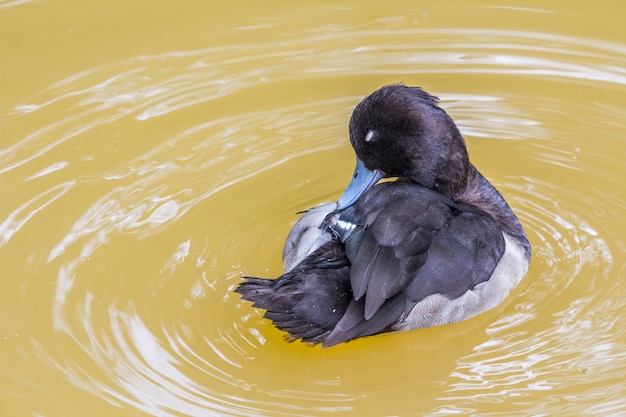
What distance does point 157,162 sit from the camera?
616cm

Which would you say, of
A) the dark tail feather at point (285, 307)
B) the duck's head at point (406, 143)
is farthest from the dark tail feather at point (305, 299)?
the duck's head at point (406, 143)

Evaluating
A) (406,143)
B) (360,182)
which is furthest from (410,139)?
(360,182)

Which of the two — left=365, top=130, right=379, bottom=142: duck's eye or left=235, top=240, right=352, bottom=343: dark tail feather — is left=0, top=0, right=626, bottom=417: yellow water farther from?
left=365, top=130, right=379, bottom=142: duck's eye

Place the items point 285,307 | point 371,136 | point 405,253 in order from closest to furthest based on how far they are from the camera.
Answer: point 285,307
point 405,253
point 371,136

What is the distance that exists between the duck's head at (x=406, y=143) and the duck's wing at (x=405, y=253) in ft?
0.86

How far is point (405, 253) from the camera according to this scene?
478 cm

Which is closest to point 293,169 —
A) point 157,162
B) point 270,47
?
point 157,162

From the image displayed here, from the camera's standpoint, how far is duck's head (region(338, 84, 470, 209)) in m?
5.23

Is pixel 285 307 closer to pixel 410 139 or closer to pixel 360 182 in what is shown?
pixel 360 182

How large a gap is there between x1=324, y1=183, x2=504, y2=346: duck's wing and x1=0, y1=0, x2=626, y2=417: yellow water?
0.81ft

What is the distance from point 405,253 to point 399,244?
0.05 meters

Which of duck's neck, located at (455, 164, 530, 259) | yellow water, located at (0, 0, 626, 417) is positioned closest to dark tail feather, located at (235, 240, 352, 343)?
yellow water, located at (0, 0, 626, 417)

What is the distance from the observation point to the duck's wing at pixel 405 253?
4.69 metres

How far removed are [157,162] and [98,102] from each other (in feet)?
2.72
